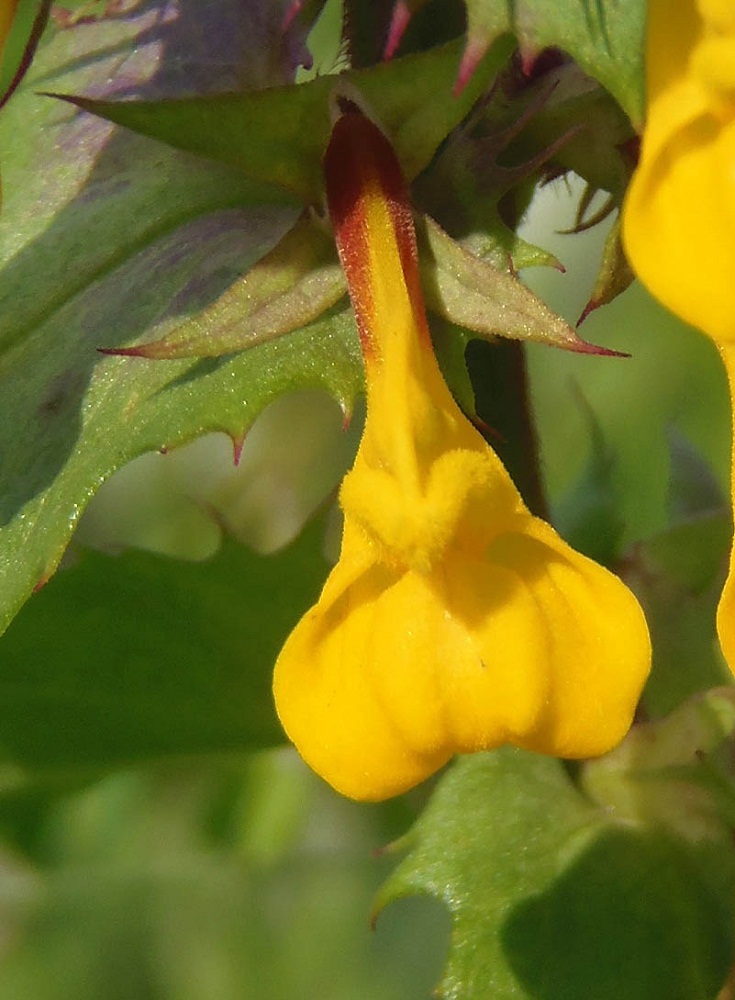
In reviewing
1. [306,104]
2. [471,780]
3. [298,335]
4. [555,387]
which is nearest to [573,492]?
[471,780]

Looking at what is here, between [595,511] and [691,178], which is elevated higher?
[691,178]

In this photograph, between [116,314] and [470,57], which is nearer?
[470,57]

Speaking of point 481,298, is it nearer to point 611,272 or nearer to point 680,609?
point 611,272

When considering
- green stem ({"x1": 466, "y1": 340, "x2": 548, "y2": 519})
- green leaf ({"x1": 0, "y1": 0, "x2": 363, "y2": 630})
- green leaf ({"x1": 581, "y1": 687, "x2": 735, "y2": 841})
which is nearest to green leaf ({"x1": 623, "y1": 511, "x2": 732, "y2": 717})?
green leaf ({"x1": 581, "y1": 687, "x2": 735, "y2": 841})

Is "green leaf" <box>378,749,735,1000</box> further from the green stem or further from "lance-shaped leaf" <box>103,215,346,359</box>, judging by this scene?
"lance-shaped leaf" <box>103,215,346,359</box>

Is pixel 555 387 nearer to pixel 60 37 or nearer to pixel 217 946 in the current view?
pixel 217 946

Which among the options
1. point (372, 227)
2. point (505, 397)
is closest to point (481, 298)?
point (372, 227)
